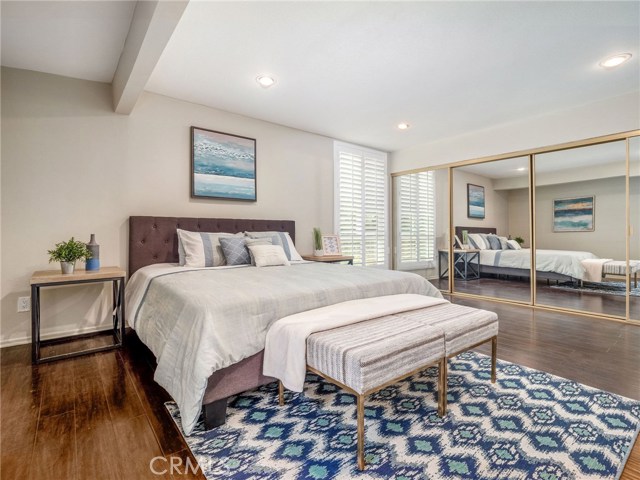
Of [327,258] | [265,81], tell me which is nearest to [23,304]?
[265,81]

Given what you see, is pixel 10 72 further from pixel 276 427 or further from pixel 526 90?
pixel 526 90

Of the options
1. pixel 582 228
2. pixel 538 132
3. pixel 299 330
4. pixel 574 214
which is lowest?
pixel 299 330

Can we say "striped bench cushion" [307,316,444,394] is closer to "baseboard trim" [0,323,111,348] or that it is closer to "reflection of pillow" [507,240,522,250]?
"baseboard trim" [0,323,111,348]

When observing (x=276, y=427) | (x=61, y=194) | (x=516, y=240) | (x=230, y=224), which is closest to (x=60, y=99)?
(x=61, y=194)

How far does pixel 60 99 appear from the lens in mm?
2861

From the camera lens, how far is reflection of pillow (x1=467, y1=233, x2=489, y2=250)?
4.72 meters

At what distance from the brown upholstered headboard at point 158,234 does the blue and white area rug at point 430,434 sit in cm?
183

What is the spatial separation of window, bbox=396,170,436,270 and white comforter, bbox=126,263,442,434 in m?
2.84

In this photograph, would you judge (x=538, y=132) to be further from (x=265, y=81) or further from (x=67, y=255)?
(x=67, y=255)

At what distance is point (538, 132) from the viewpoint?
3.95m

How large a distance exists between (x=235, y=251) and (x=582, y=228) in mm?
4070

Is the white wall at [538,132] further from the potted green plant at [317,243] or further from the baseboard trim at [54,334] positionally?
the baseboard trim at [54,334]

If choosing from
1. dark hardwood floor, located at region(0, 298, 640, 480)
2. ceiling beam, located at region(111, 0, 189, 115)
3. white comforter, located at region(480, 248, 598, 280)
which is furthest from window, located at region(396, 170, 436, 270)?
ceiling beam, located at region(111, 0, 189, 115)

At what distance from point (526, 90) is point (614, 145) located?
121 centimetres
